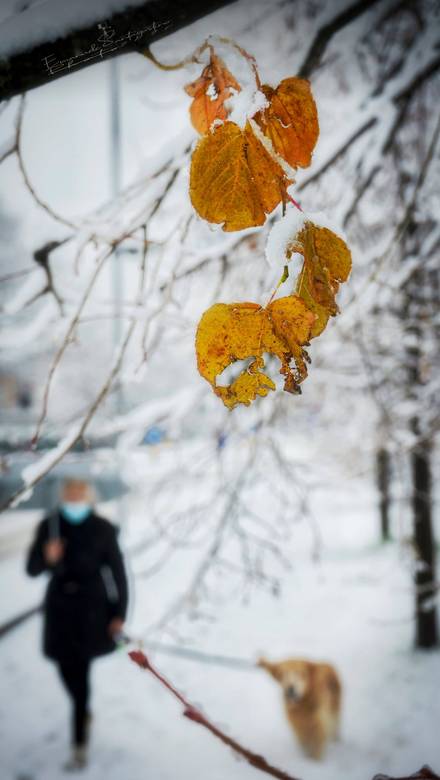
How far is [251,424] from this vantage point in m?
2.61

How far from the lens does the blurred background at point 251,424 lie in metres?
1.44

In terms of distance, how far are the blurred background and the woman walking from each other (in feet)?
0.70

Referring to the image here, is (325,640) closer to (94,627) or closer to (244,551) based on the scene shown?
(94,627)

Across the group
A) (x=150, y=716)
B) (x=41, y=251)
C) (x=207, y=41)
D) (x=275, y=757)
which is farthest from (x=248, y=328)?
(x=150, y=716)

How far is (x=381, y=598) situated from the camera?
614 centimetres

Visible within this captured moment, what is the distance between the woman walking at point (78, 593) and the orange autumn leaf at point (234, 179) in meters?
2.98

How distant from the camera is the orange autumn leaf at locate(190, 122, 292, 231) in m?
0.71

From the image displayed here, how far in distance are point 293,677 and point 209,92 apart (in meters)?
3.70

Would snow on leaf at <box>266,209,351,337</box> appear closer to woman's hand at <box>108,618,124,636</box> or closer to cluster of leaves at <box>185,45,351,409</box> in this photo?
cluster of leaves at <box>185,45,351,409</box>

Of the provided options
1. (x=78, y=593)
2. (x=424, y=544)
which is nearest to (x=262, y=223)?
(x=78, y=593)

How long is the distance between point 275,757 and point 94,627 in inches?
66.3

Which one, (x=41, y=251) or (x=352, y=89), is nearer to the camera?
(x=41, y=251)

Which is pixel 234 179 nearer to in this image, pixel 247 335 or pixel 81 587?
pixel 247 335

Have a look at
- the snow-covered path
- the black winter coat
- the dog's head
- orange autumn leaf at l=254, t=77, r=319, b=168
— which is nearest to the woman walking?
the black winter coat
